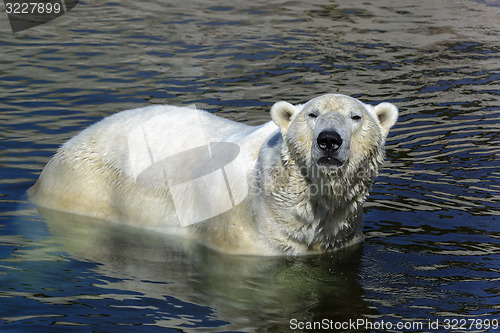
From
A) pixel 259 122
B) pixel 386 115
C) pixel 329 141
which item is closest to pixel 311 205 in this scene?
pixel 329 141

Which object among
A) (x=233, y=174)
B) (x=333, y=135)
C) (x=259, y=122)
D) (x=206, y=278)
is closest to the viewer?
(x=333, y=135)

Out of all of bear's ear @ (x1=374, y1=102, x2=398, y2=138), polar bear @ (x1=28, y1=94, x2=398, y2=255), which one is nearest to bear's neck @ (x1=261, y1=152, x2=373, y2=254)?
polar bear @ (x1=28, y1=94, x2=398, y2=255)

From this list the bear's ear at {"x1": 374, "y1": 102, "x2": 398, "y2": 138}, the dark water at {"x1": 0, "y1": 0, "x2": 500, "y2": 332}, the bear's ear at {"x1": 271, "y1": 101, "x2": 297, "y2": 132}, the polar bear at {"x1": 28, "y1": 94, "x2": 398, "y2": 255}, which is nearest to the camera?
the dark water at {"x1": 0, "y1": 0, "x2": 500, "y2": 332}

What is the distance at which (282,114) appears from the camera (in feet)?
17.6

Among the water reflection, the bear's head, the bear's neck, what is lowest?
the water reflection

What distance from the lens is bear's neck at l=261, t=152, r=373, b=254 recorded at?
527 cm

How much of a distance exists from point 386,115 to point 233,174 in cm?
114

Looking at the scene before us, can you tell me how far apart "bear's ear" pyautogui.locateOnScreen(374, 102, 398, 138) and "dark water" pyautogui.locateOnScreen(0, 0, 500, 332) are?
37.0 inches

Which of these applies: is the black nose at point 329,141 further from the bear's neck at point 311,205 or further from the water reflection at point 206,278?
the water reflection at point 206,278

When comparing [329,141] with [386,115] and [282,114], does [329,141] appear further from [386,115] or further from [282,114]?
[386,115]

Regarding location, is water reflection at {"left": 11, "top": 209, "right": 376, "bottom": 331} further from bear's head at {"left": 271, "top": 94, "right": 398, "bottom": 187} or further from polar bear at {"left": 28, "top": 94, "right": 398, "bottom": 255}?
bear's head at {"left": 271, "top": 94, "right": 398, "bottom": 187}

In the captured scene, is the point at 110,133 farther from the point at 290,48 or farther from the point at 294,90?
the point at 290,48

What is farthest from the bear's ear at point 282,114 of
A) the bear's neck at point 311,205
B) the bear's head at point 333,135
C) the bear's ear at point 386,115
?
the bear's ear at point 386,115

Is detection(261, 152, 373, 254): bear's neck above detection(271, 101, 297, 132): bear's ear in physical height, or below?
below
